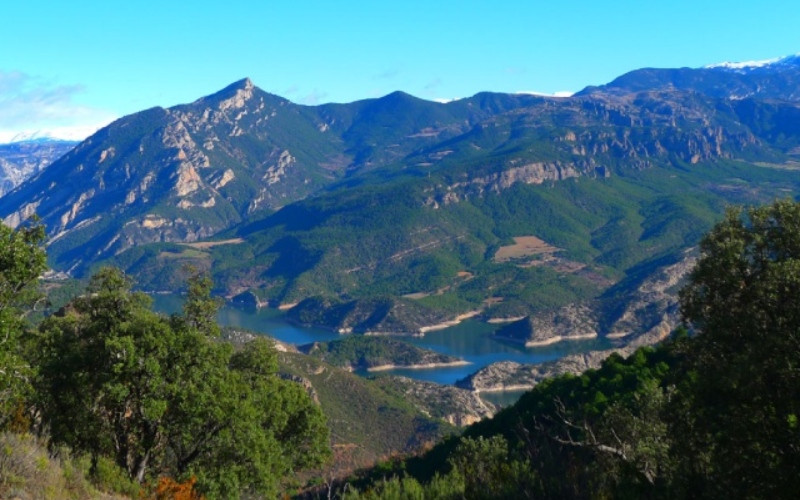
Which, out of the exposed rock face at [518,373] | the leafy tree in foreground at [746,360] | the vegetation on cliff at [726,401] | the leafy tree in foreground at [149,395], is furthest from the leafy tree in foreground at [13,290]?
the exposed rock face at [518,373]

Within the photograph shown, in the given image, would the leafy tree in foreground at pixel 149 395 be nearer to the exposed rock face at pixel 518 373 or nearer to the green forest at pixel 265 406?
the green forest at pixel 265 406

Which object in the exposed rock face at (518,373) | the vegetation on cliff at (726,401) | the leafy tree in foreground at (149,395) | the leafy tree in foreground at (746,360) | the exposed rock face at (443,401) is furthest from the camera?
the exposed rock face at (518,373)

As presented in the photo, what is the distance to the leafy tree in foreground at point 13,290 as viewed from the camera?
19078mm

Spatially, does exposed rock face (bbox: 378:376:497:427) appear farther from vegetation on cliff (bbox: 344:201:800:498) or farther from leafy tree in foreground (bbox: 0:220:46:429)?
leafy tree in foreground (bbox: 0:220:46:429)

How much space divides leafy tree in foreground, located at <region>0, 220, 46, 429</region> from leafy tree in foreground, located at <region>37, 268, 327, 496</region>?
8.47 ft

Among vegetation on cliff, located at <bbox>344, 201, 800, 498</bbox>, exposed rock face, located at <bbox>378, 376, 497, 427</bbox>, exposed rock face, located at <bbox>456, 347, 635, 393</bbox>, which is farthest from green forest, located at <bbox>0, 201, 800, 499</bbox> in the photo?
exposed rock face, located at <bbox>456, 347, 635, 393</bbox>

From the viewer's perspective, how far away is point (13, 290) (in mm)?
20922

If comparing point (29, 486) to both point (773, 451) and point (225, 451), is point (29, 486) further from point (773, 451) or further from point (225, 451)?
point (773, 451)

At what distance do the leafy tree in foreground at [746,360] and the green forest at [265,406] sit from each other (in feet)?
0.13

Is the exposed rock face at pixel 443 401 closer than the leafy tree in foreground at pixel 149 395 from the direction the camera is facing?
No

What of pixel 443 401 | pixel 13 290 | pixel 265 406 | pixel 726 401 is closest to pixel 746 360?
pixel 726 401

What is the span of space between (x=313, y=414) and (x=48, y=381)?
42.6 feet

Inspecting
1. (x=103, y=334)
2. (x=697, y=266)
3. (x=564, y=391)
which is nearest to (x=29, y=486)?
(x=103, y=334)

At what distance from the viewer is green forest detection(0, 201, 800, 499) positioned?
16.7 m
